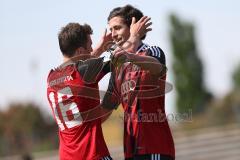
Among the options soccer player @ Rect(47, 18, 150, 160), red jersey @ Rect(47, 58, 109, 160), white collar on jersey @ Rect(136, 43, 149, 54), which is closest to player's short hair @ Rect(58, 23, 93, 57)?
soccer player @ Rect(47, 18, 150, 160)

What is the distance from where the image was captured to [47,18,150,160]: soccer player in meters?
6.39

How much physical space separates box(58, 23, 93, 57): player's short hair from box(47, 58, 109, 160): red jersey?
0.50ft

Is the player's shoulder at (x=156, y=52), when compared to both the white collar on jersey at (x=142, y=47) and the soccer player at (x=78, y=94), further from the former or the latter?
the soccer player at (x=78, y=94)

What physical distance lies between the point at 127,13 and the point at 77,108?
1108 millimetres

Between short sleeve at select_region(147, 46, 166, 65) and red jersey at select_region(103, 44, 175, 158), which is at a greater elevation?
short sleeve at select_region(147, 46, 166, 65)

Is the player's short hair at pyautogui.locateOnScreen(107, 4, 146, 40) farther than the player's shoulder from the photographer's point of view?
Yes

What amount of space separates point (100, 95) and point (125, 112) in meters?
0.36

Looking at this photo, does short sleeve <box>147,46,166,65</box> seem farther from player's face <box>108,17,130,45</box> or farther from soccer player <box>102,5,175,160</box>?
player's face <box>108,17,130,45</box>

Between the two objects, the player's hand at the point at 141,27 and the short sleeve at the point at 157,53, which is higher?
the player's hand at the point at 141,27

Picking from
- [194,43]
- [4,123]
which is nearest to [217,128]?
[4,123]

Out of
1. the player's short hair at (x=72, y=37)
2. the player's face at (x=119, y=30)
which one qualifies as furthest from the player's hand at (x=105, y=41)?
the player's short hair at (x=72, y=37)

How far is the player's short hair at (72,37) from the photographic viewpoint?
6.41 meters

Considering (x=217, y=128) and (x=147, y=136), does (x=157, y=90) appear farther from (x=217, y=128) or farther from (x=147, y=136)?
(x=217, y=128)

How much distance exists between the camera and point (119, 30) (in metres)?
6.80
